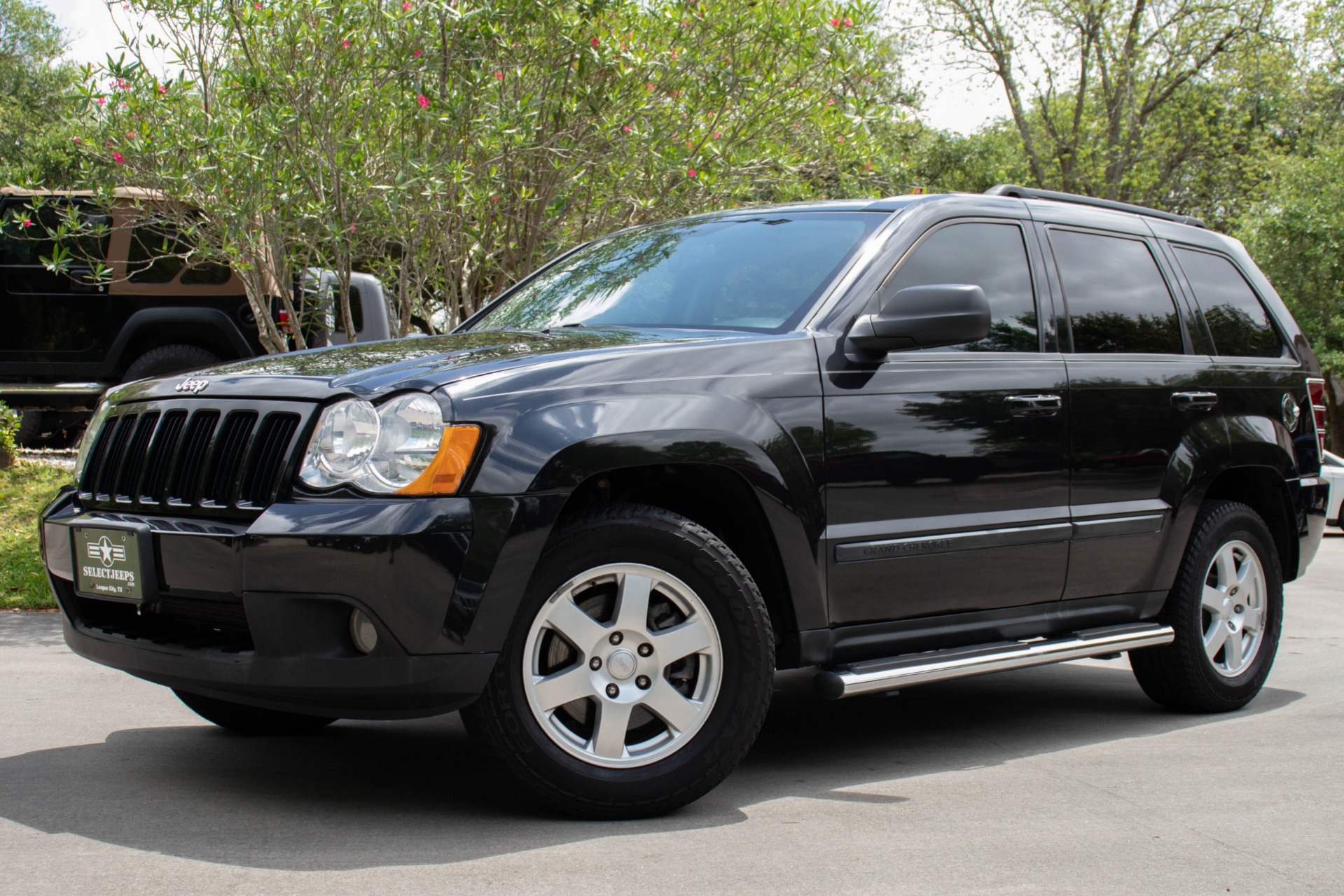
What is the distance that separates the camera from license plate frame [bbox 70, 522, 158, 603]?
366 centimetres

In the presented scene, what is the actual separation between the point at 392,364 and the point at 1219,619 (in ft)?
11.5

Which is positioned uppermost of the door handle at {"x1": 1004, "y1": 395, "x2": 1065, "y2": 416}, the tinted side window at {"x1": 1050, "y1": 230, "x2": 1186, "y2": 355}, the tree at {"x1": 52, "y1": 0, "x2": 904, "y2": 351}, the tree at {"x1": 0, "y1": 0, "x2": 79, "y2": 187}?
the tree at {"x1": 0, "y1": 0, "x2": 79, "y2": 187}

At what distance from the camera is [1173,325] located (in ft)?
17.9

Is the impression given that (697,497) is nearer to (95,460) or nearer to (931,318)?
(931,318)

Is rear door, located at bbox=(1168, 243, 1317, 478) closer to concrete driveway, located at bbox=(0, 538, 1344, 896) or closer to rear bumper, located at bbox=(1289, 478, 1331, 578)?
rear bumper, located at bbox=(1289, 478, 1331, 578)

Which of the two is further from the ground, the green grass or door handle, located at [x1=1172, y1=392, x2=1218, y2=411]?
door handle, located at [x1=1172, y1=392, x2=1218, y2=411]

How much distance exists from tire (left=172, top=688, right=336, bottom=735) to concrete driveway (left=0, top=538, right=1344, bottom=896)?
0.22 feet

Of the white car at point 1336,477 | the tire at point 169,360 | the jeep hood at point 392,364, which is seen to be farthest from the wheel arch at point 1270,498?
the white car at point 1336,477

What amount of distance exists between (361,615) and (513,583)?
376mm

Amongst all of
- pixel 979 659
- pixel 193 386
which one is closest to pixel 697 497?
pixel 979 659

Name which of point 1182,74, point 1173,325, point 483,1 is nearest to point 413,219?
point 483,1

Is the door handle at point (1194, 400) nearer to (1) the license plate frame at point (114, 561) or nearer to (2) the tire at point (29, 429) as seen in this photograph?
(1) the license plate frame at point (114, 561)

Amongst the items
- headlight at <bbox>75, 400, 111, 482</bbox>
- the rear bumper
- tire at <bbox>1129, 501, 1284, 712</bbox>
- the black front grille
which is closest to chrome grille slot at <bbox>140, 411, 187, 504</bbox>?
the black front grille

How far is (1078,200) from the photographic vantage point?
546 centimetres
